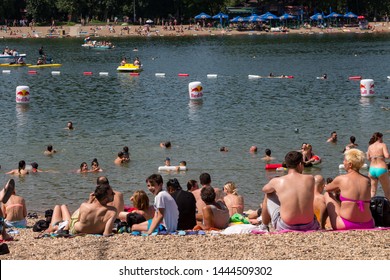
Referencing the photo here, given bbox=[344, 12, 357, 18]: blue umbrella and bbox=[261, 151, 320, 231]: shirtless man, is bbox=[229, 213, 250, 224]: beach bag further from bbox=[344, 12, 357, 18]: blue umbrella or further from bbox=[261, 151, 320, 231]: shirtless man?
bbox=[344, 12, 357, 18]: blue umbrella

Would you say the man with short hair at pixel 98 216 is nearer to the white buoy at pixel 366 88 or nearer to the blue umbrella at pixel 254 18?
the white buoy at pixel 366 88

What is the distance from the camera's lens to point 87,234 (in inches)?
574

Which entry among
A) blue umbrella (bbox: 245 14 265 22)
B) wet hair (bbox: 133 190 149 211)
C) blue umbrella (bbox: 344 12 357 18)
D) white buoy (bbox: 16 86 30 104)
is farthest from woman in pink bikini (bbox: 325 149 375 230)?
blue umbrella (bbox: 344 12 357 18)

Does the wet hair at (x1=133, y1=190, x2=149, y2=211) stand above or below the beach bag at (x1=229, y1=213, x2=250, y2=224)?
above

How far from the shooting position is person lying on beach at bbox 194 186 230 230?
15156 millimetres

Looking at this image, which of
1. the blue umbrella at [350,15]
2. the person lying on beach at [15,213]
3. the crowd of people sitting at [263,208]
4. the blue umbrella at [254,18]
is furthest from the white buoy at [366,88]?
the blue umbrella at [350,15]

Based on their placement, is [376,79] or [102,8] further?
[102,8]

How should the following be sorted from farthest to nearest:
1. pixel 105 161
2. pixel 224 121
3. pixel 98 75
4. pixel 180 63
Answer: pixel 180 63, pixel 98 75, pixel 224 121, pixel 105 161

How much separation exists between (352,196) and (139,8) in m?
120

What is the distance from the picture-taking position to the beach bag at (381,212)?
559 inches

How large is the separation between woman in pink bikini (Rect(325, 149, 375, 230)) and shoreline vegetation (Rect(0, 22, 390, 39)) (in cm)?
11286
